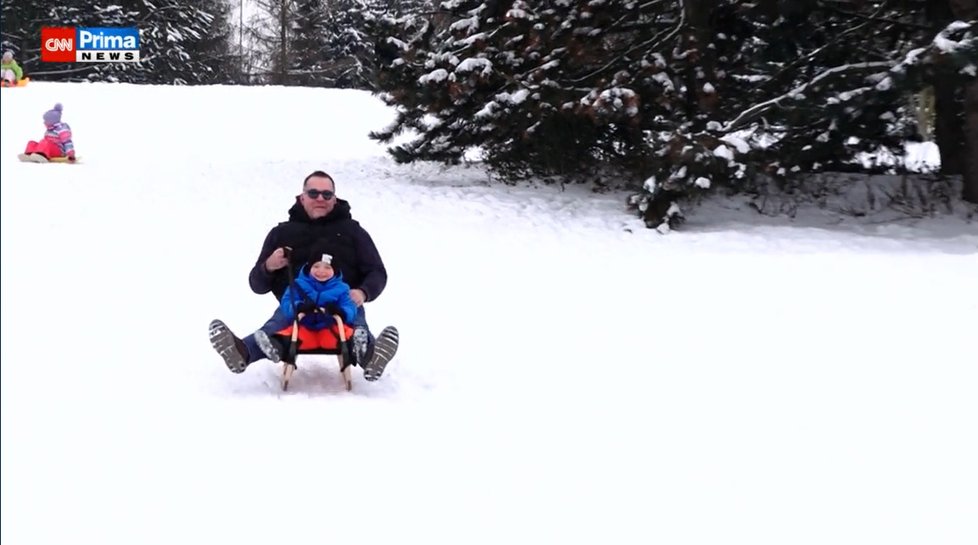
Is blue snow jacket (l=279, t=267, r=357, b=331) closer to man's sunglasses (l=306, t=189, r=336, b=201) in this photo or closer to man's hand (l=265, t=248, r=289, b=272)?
man's hand (l=265, t=248, r=289, b=272)

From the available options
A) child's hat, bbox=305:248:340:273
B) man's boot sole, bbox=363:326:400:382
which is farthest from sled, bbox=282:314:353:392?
child's hat, bbox=305:248:340:273

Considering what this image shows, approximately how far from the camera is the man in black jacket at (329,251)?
550 centimetres

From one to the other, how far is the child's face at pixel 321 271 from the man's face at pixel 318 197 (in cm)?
40

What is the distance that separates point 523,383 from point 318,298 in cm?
136

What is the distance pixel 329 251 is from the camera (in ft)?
19.1

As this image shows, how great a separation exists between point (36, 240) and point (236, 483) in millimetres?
6709

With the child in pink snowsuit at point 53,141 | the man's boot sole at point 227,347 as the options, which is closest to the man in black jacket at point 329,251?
the man's boot sole at point 227,347

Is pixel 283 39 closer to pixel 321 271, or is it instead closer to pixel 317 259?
pixel 317 259

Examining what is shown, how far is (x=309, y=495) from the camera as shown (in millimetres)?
3908

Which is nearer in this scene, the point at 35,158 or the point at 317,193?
the point at 317,193

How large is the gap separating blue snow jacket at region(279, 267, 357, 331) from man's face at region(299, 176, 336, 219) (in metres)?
0.40

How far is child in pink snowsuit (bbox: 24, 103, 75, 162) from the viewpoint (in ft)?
48.1

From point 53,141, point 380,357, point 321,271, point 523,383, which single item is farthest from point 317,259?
→ point 53,141

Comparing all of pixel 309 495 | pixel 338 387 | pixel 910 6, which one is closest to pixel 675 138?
pixel 910 6
